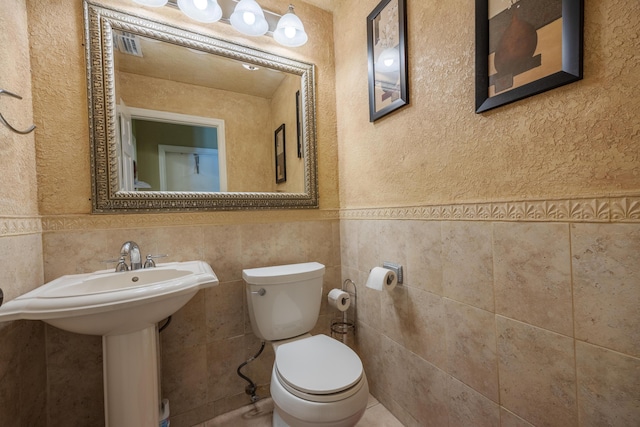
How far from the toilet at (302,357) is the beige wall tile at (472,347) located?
1.22 ft

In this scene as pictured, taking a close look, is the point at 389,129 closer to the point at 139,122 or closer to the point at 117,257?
the point at 139,122

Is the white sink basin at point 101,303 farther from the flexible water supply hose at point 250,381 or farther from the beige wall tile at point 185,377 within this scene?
the flexible water supply hose at point 250,381

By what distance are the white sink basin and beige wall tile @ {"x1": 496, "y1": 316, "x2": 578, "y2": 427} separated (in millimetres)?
1045

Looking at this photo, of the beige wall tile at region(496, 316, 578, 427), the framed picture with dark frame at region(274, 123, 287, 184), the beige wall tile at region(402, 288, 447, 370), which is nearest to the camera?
the beige wall tile at region(496, 316, 578, 427)

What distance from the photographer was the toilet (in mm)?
914

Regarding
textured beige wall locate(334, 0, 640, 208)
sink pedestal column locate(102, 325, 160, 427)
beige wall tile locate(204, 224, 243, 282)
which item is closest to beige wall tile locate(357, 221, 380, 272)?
textured beige wall locate(334, 0, 640, 208)

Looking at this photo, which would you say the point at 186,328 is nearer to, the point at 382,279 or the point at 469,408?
the point at 382,279

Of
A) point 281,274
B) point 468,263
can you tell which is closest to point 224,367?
point 281,274

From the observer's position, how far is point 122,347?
0.92 meters

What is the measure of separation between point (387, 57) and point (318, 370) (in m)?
1.47

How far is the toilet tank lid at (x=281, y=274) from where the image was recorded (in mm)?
1278

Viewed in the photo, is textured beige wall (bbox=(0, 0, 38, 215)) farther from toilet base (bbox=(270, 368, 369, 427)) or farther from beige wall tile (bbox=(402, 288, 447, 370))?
beige wall tile (bbox=(402, 288, 447, 370))

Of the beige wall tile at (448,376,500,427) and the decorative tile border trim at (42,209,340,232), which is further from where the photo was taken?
the decorative tile border trim at (42,209,340,232)

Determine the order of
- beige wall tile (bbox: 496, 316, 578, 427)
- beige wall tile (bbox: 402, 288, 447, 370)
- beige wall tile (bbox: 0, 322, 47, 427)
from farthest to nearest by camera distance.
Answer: beige wall tile (bbox: 402, 288, 447, 370) < beige wall tile (bbox: 0, 322, 47, 427) < beige wall tile (bbox: 496, 316, 578, 427)
